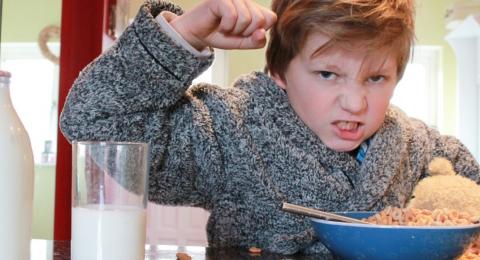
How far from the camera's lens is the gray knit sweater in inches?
35.2

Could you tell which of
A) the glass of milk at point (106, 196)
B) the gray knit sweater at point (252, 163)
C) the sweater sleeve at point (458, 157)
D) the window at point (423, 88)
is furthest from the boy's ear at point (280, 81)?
the window at point (423, 88)

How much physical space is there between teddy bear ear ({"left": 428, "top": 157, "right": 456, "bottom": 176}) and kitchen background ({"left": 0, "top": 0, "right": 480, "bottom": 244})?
2.02ft

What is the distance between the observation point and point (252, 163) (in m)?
0.95

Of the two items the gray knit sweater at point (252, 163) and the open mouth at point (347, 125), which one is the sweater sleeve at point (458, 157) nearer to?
the gray knit sweater at point (252, 163)

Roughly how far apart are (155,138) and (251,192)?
20cm

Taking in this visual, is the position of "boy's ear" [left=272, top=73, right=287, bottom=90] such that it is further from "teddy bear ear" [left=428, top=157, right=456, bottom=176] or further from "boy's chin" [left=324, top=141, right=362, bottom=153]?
"teddy bear ear" [left=428, top=157, right=456, bottom=176]

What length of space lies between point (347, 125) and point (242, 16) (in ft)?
0.95

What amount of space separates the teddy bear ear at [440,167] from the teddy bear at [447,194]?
0.04ft

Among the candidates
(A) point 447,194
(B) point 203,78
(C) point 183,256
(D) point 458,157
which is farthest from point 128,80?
(B) point 203,78

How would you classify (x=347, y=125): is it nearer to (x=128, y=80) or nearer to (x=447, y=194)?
(x=447, y=194)

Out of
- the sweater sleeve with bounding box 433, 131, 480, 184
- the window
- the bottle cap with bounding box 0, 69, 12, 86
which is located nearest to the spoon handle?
the bottle cap with bounding box 0, 69, 12, 86

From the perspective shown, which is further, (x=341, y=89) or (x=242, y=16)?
(x=341, y=89)

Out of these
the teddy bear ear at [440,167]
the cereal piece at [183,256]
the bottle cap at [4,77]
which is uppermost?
the bottle cap at [4,77]

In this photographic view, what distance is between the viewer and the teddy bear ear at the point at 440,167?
1.06m
